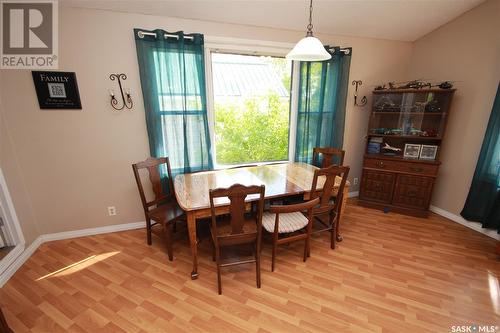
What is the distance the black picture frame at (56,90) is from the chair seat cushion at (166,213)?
1405mm

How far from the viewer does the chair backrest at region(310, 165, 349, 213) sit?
1963 mm

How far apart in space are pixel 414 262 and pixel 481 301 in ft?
1.61

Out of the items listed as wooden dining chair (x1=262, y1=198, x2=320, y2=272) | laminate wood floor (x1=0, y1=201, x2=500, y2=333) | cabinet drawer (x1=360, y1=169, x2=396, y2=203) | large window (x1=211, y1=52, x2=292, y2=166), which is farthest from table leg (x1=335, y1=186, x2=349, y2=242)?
large window (x1=211, y1=52, x2=292, y2=166)

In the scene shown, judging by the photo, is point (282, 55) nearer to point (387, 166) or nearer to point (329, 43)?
point (329, 43)

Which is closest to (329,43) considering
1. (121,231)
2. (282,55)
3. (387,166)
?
(282,55)

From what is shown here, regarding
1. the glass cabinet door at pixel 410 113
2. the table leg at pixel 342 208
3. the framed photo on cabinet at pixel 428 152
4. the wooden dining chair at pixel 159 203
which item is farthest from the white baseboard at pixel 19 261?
the framed photo on cabinet at pixel 428 152

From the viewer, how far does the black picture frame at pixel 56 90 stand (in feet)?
6.91

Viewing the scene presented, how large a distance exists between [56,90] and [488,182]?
4.87 meters

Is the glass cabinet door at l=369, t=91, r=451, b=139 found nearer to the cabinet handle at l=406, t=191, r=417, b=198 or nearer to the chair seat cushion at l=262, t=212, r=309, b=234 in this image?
the cabinet handle at l=406, t=191, r=417, b=198

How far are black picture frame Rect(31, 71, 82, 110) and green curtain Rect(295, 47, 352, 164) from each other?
8.74ft

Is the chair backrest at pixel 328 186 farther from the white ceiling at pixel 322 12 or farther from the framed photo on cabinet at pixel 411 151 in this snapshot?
the white ceiling at pixel 322 12

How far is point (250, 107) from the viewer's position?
10.0ft

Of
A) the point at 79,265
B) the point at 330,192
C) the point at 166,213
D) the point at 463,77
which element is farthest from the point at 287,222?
the point at 463,77

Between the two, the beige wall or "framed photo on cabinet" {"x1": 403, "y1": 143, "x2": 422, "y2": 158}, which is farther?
"framed photo on cabinet" {"x1": 403, "y1": 143, "x2": 422, "y2": 158}
